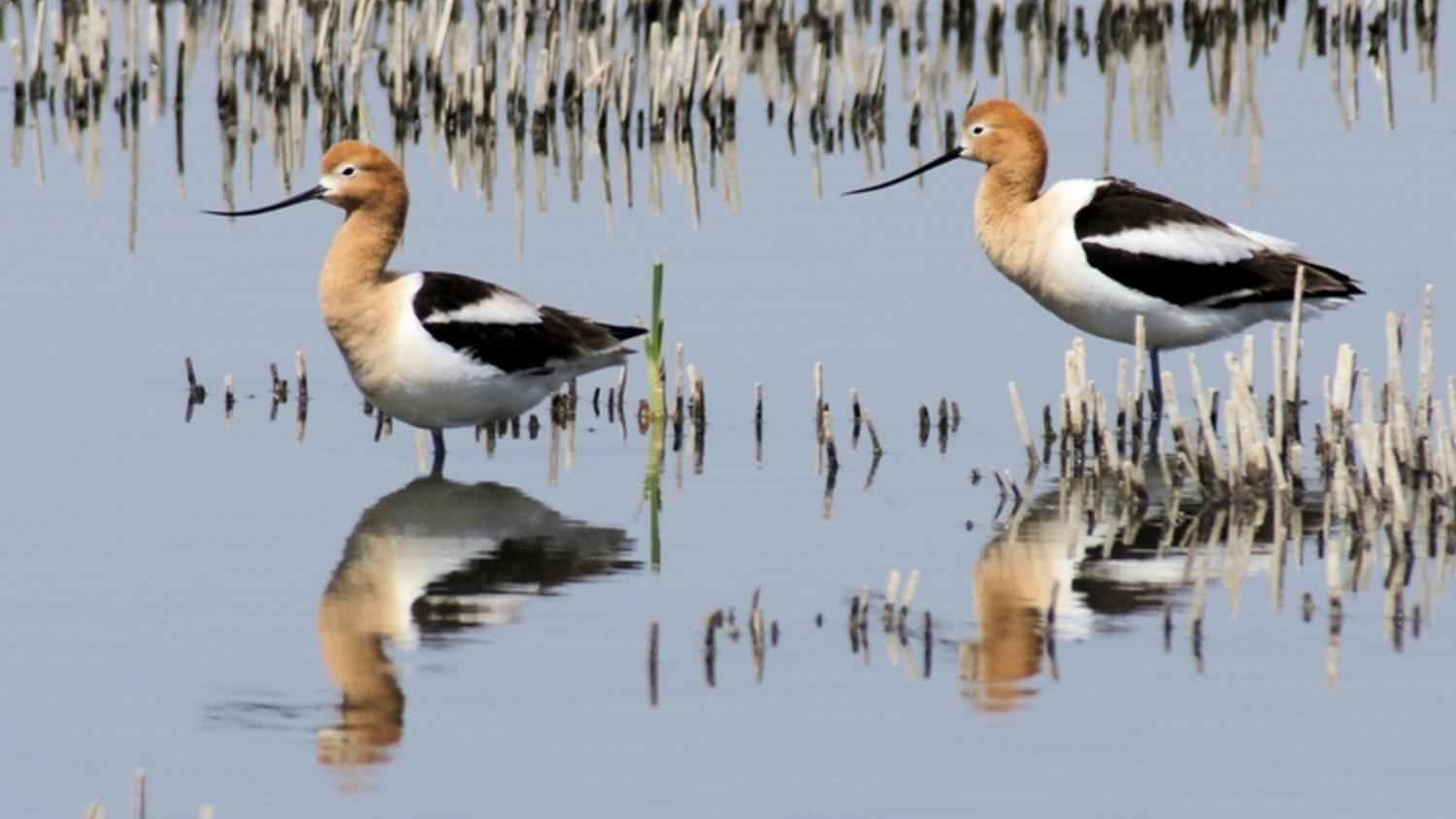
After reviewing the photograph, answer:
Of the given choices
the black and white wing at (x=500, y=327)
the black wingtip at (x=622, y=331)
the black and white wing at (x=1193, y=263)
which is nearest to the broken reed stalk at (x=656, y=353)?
the black wingtip at (x=622, y=331)

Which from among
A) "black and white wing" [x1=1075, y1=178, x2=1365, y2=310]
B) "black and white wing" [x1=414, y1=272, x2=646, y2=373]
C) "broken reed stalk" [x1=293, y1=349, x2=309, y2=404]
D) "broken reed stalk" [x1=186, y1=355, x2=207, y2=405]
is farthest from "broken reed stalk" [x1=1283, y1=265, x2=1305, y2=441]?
"broken reed stalk" [x1=186, y1=355, x2=207, y2=405]

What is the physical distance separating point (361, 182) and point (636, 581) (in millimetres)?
2770

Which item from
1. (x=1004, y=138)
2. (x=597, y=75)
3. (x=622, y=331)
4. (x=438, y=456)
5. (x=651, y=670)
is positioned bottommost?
(x=651, y=670)

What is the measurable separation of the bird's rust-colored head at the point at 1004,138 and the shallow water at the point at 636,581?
3.10 feet

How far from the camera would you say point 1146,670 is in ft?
25.7

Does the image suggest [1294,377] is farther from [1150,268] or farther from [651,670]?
[651,670]

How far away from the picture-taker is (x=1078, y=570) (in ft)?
29.8

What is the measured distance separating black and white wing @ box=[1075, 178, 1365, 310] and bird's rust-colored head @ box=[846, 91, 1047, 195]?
2.95 feet

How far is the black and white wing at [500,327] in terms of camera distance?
10500mm

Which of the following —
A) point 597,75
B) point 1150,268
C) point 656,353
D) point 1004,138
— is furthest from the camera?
point 597,75

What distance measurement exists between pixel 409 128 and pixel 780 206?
11.0 feet

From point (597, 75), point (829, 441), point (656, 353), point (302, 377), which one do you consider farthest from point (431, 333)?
point (597, 75)

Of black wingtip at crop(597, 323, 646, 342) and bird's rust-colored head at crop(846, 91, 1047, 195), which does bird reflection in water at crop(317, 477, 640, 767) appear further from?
bird's rust-colored head at crop(846, 91, 1047, 195)

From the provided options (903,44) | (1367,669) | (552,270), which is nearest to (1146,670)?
(1367,669)
